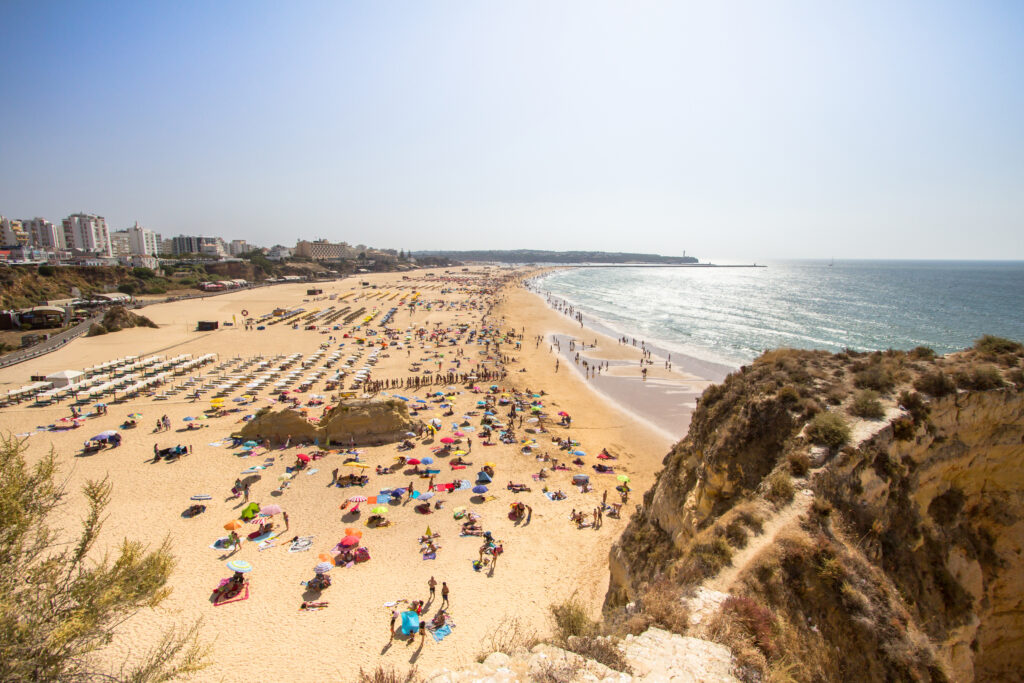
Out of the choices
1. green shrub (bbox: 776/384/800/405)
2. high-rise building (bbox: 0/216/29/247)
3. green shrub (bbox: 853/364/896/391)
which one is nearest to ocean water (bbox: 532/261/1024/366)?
green shrub (bbox: 853/364/896/391)

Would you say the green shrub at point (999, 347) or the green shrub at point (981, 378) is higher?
the green shrub at point (999, 347)

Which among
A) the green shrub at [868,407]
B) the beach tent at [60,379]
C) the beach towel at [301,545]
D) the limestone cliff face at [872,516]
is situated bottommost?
the beach towel at [301,545]

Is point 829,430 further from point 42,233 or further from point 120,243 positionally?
point 120,243

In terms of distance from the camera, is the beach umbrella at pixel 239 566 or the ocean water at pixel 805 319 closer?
the beach umbrella at pixel 239 566

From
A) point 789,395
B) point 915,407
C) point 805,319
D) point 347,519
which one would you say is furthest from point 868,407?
point 805,319

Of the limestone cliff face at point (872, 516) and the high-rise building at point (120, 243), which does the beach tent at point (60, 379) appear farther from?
the high-rise building at point (120, 243)

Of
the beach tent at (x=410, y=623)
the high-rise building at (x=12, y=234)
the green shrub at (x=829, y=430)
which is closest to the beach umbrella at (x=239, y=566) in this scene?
the beach tent at (x=410, y=623)

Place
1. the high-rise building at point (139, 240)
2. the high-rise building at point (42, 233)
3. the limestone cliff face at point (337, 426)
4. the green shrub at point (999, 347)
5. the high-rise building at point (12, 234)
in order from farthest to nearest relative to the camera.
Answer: the high-rise building at point (139, 240)
the high-rise building at point (42, 233)
the high-rise building at point (12, 234)
the limestone cliff face at point (337, 426)
the green shrub at point (999, 347)
